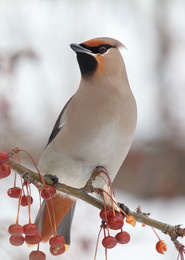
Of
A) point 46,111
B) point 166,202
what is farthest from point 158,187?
point 46,111

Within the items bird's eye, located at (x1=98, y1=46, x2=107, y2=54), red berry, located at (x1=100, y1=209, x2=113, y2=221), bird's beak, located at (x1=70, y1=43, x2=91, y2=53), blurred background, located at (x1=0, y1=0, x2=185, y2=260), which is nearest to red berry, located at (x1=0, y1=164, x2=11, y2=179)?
red berry, located at (x1=100, y1=209, x2=113, y2=221)

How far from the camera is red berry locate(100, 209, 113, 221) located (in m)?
2.51

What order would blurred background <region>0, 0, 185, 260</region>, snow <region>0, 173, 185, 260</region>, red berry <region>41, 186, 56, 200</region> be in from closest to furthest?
1. red berry <region>41, 186, 56, 200</region>
2. snow <region>0, 173, 185, 260</region>
3. blurred background <region>0, 0, 185, 260</region>

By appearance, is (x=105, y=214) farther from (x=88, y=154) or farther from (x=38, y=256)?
(x=88, y=154)

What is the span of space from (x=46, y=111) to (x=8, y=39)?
2.65 ft

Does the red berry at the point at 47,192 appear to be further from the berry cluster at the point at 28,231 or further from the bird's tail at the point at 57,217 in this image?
the bird's tail at the point at 57,217

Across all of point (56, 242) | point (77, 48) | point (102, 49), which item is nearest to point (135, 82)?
point (102, 49)

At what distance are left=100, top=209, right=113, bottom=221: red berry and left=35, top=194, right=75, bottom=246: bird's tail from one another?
938mm

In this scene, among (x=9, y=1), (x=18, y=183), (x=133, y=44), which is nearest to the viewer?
(x=18, y=183)

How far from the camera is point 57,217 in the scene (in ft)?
11.5

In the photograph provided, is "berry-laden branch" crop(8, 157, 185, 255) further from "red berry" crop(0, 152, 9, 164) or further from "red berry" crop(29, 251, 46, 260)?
"red berry" crop(29, 251, 46, 260)

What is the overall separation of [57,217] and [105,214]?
1.10m

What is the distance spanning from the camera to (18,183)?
15.1 feet

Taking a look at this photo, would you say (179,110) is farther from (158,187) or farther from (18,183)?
(18,183)
